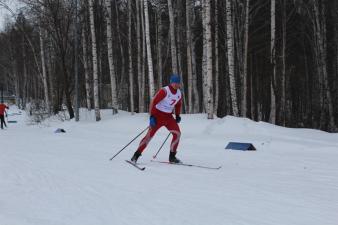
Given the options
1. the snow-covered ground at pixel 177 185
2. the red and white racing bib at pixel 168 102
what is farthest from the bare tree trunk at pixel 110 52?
the red and white racing bib at pixel 168 102

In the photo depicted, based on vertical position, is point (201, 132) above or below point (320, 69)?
below

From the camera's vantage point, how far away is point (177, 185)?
21.4 ft

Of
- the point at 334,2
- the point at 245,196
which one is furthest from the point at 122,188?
the point at 334,2

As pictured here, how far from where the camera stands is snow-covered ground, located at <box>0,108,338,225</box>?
4.77 meters

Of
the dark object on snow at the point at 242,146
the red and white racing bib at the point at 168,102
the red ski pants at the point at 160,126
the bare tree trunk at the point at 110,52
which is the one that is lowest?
the dark object on snow at the point at 242,146

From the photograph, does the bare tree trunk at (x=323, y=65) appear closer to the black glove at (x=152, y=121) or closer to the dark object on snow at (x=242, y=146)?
the dark object on snow at (x=242, y=146)

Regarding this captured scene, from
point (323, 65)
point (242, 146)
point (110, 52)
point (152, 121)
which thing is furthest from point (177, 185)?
point (110, 52)

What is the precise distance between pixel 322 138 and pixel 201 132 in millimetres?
4068

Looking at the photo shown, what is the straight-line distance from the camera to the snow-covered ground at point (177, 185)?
4.77 metres

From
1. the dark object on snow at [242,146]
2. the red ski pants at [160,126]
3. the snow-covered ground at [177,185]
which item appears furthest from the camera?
the dark object on snow at [242,146]

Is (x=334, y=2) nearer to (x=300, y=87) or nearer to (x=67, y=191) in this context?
(x=300, y=87)

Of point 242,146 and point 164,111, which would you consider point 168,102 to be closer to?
point 164,111

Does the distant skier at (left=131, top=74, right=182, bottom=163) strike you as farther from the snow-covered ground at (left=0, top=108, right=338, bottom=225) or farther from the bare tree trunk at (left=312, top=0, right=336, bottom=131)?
the bare tree trunk at (left=312, top=0, right=336, bottom=131)

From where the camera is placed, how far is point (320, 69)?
20.3 metres
